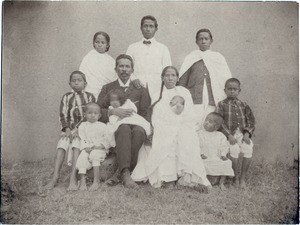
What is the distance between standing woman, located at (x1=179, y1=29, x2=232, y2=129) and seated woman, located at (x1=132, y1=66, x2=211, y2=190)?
0.20 metres

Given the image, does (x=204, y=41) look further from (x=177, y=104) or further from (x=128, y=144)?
(x=128, y=144)

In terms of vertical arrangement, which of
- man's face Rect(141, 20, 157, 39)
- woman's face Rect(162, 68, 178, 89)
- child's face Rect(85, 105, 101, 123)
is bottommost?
child's face Rect(85, 105, 101, 123)

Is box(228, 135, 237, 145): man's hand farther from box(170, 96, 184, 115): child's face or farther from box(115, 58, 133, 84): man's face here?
box(115, 58, 133, 84): man's face

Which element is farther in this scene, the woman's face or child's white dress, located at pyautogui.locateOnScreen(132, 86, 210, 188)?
the woman's face

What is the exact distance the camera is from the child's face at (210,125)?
17.3 ft

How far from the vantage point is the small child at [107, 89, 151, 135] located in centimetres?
521

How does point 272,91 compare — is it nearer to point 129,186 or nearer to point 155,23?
point 155,23

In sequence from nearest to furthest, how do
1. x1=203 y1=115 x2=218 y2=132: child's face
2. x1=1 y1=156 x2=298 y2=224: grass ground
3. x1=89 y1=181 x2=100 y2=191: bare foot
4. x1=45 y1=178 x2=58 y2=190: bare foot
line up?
x1=1 y1=156 x2=298 y2=224: grass ground
x1=89 y1=181 x2=100 y2=191: bare foot
x1=45 y1=178 x2=58 y2=190: bare foot
x1=203 y1=115 x2=218 y2=132: child's face

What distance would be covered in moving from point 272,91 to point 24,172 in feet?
10.5

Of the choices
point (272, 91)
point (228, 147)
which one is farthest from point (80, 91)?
point (272, 91)

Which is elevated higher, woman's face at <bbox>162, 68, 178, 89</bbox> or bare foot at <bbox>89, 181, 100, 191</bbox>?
woman's face at <bbox>162, 68, 178, 89</bbox>

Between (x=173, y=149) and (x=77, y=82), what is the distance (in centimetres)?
142

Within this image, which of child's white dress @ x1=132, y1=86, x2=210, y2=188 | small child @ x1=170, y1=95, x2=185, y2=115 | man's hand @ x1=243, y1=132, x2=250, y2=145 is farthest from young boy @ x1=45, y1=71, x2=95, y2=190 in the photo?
man's hand @ x1=243, y1=132, x2=250, y2=145

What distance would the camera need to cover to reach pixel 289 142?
539 centimetres
